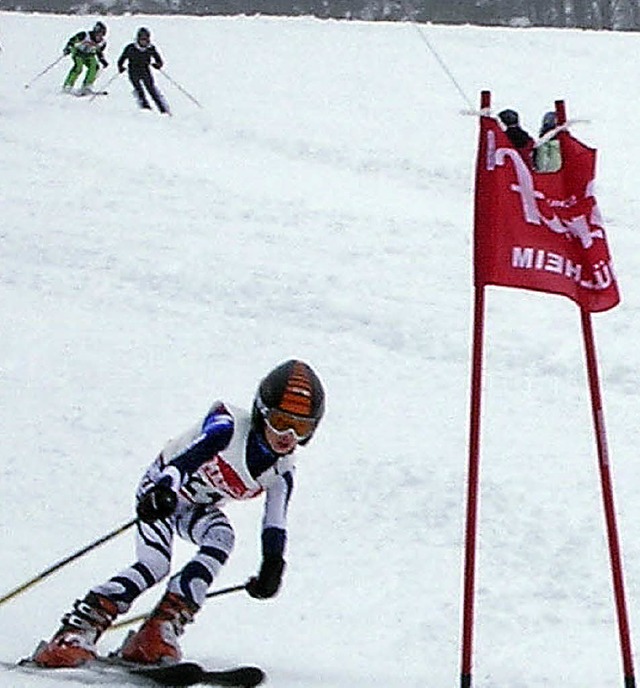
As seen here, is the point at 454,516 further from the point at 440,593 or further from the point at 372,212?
the point at 372,212

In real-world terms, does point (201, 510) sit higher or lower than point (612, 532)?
lower

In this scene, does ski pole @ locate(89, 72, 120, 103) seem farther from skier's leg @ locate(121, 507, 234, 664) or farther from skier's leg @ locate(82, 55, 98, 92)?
skier's leg @ locate(121, 507, 234, 664)

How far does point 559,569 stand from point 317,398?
6.84 feet

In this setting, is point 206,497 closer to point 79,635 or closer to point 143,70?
point 79,635

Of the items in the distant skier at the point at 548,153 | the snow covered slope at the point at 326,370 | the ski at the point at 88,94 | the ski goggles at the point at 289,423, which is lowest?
the snow covered slope at the point at 326,370

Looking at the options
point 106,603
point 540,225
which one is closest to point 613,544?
point 540,225

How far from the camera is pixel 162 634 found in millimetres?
4777

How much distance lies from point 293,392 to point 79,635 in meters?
1.08

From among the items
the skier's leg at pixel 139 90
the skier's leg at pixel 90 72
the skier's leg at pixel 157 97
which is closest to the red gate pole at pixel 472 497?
the skier's leg at pixel 157 97

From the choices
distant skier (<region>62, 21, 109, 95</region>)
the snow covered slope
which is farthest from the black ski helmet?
distant skier (<region>62, 21, 109, 95</region>)

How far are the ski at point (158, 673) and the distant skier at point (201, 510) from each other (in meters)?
0.03

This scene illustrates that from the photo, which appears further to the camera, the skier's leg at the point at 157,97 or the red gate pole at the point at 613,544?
the skier's leg at the point at 157,97

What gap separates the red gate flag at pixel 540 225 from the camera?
4.60m

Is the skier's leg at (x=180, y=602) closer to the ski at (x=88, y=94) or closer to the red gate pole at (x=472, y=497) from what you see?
the red gate pole at (x=472, y=497)
